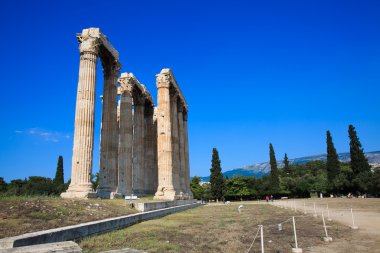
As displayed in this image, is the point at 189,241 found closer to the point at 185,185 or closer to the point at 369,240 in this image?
the point at 369,240

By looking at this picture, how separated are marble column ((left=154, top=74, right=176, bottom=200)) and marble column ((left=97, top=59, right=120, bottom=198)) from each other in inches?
248

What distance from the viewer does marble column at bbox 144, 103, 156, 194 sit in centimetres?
4041

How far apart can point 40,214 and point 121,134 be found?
71.0 ft

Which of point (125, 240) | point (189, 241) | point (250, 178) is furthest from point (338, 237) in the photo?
point (250, 178)

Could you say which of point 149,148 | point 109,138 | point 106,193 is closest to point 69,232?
point 106,193

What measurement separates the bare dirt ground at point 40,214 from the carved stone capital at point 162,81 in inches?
826

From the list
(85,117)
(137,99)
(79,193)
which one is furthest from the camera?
(137,99)

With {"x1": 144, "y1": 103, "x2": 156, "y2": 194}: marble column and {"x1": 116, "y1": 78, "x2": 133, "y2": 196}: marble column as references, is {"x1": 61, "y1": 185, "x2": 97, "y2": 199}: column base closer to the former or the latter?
{"x1": 116, "y1": 78, "x2": 133, "y2": 196}: marble column

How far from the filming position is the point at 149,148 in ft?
139

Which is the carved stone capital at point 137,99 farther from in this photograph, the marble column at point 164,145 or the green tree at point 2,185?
the green tree at point 2,185

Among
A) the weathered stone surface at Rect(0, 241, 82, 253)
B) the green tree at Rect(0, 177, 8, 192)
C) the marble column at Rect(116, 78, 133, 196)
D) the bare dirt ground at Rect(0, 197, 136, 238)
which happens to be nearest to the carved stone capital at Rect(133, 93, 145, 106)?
the marble column at Rect(116, 78, 133, 196)

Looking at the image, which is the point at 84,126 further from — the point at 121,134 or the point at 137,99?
the point at 137,99

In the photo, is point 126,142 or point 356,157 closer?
point 126,142

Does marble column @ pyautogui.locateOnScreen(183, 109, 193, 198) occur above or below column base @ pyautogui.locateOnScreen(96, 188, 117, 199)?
above
